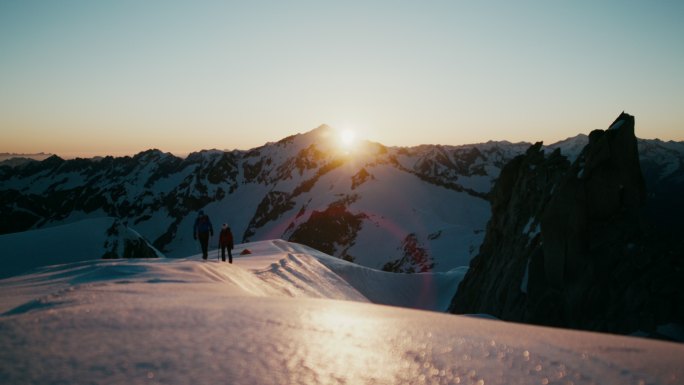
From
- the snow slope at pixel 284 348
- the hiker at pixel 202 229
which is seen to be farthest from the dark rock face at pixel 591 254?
the hiker at pixel 202 229

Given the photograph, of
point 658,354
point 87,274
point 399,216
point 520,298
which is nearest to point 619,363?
point 658,354

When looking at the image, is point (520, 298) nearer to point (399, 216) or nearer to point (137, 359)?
point (137, 359)

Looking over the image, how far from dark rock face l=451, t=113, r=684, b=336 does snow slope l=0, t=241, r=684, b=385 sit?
19.3 metres

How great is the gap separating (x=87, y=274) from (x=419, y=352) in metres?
9.87

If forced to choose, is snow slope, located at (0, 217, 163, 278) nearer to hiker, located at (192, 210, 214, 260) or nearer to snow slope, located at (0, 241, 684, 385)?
hiker, located at (192, 210, 214, 260)

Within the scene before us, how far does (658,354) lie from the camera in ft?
15.4

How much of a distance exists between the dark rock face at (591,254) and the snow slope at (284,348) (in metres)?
19.3

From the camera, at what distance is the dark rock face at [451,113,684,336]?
21.5 m

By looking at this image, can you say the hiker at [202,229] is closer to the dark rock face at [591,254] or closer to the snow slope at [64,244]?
the dark rock face at [591,254]

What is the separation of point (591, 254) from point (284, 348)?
1058 inches

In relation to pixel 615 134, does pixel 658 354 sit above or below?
below

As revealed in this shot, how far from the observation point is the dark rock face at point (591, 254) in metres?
21.5

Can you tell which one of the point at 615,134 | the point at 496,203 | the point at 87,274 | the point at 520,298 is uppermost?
the point at 615,134

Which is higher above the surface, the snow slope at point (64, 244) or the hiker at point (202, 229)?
the hiker at point (202, 229)
